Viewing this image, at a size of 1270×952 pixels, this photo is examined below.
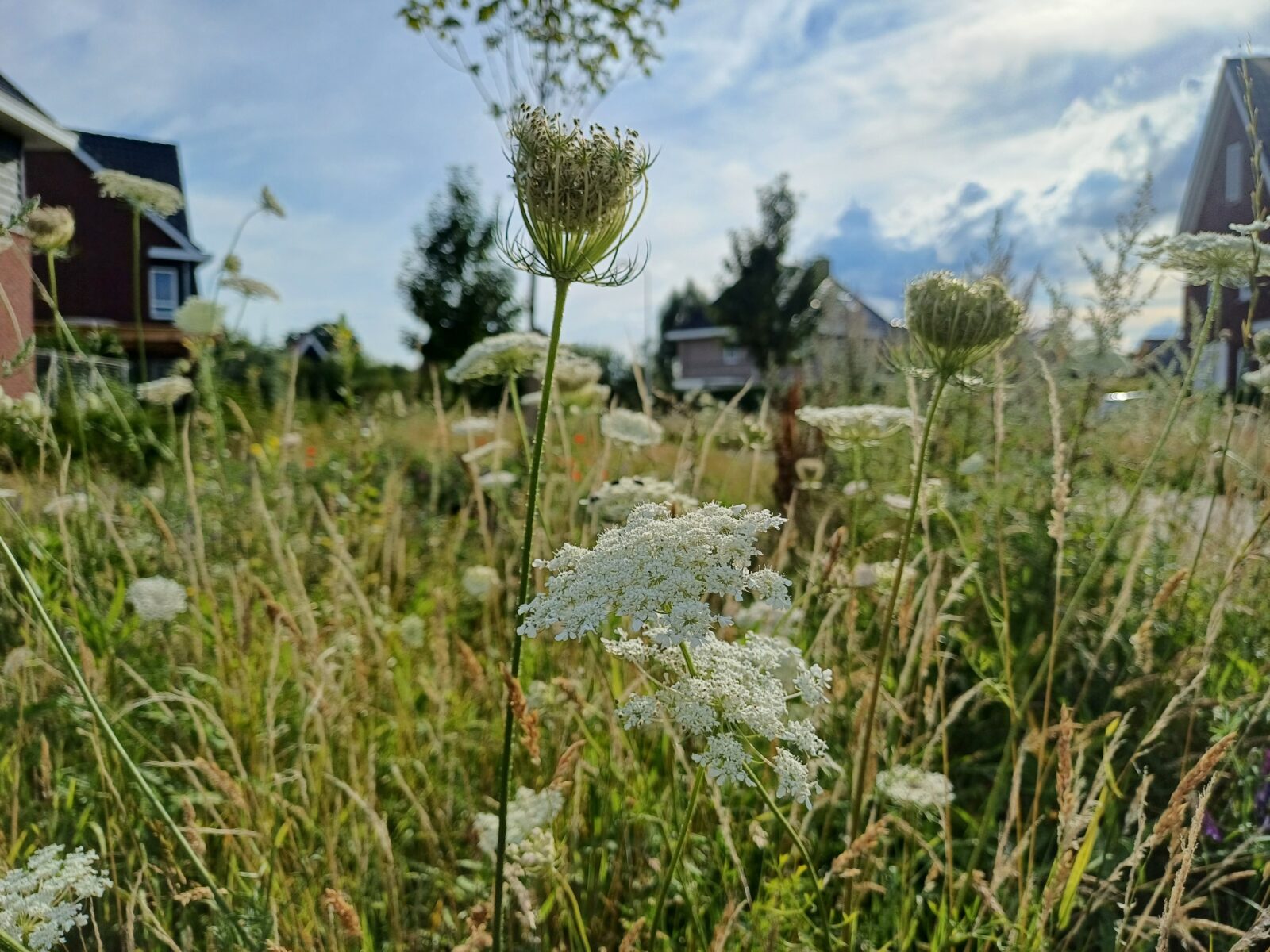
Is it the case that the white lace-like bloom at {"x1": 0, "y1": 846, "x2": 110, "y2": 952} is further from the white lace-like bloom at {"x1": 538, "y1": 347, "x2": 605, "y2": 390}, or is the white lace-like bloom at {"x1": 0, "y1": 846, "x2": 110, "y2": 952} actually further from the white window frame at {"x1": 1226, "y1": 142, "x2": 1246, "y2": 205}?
the white window frame at {"x1": 1226, "y1": 142, "x2": 1246, "y2": 205}

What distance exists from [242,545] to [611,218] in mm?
3093

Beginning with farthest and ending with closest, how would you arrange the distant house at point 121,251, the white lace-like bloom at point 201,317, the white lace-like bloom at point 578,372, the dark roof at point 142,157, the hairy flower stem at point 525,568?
1. the dark roof at point 142,157
2. the distant house at point 121,251
3. the white lace-like bloom at point 201,317
4. the white lace-like bloom at point 578,372
5. the hairy flower stem at point 525,568

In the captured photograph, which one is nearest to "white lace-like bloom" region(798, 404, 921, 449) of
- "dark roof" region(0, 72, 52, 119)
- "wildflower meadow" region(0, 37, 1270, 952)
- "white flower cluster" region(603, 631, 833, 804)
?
"wildflower meadow" region(0, 37, 1270, 952)

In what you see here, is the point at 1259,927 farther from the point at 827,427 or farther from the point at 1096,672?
the point at 1096,672

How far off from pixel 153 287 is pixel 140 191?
28.1m

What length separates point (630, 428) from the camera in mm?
3137

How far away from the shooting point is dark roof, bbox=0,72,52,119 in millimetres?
11523

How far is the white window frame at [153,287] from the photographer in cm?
2764

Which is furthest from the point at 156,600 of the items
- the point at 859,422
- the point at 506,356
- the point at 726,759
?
the point at 726,759

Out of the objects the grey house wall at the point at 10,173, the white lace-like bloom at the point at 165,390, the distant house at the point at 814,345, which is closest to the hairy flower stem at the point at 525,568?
the distant house at the point at 814,345

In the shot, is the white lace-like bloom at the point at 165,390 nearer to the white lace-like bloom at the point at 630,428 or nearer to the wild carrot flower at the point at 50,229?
the wild carrot flower at the point at 50,229

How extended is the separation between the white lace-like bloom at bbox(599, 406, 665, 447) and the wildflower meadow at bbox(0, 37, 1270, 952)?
0.05 ft

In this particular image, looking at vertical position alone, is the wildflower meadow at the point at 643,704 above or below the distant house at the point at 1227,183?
below

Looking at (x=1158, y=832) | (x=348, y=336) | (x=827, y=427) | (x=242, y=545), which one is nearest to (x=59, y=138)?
(x=348, y=336)
